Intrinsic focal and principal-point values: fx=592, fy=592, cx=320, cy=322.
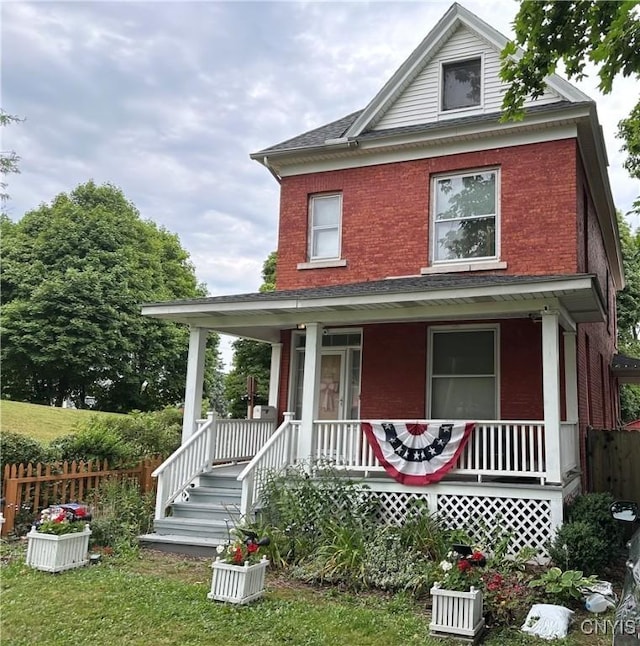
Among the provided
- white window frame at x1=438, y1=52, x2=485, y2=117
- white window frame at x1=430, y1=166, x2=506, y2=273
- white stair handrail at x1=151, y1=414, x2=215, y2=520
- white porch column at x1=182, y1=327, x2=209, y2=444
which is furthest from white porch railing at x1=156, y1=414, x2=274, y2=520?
white window frame at x1=438, y1=52, x2=485, y2=117

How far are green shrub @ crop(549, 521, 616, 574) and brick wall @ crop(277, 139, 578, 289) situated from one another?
15.2 feet

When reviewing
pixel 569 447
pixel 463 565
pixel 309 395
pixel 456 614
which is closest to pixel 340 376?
pixel 309 395

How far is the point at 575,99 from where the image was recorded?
35.3 feet

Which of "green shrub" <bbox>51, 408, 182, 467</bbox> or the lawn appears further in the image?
"green shrub" <bbox>51, 408, 182, 467</bbox>

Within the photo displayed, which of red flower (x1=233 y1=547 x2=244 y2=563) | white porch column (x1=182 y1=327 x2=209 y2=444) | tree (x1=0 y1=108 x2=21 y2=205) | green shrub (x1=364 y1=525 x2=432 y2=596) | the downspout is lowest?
green shrub (x1=364 y1=525 x2=432 y2=596)

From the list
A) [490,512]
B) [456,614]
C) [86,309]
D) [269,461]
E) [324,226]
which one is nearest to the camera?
[456,614]

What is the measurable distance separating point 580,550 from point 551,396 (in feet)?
6.78

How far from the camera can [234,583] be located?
648 cm

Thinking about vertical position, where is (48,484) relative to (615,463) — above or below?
below

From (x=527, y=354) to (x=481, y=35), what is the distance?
6444mm

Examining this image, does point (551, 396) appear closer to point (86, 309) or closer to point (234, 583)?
point (234, 583)

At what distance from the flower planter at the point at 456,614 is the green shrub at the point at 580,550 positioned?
86.6 inches

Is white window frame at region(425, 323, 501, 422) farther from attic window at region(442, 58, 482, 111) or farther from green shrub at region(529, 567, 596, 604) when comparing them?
attic window at region(442, 58, 482, 111)

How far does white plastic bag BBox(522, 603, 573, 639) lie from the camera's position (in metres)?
5.66
